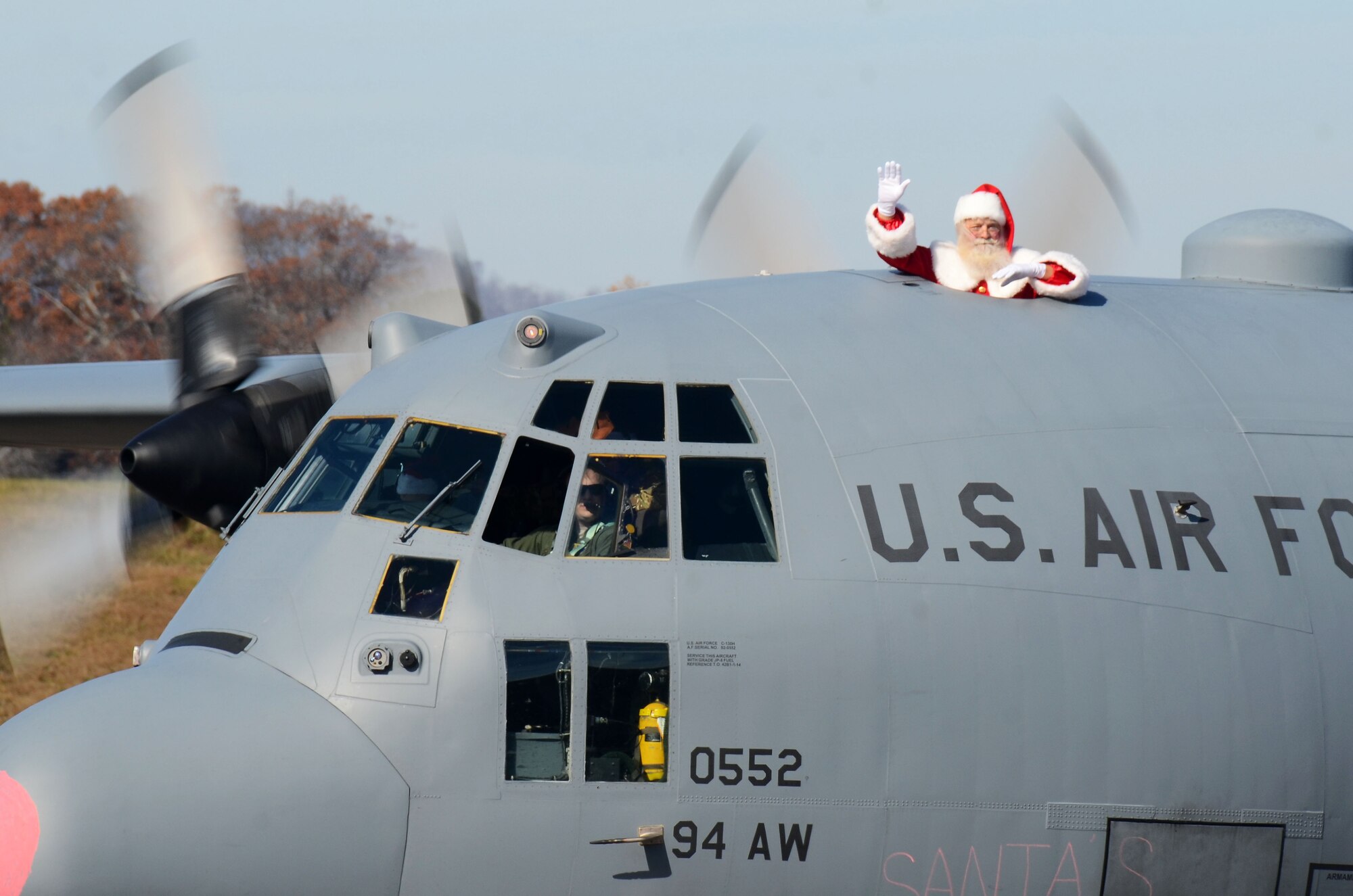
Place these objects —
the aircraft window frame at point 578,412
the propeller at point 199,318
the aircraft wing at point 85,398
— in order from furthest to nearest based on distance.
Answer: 1. the aircraft wing at point 85,398
2. the propeller at point 199,318
3. the aircraft window frame at point 578,412

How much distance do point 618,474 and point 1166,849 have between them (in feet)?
10.3

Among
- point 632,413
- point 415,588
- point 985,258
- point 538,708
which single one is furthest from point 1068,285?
point 415,588

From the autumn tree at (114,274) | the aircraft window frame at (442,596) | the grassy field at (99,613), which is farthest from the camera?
the autumn tree at (114,274)

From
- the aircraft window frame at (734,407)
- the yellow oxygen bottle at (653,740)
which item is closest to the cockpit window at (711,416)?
the aircraft window frame at (734,407)

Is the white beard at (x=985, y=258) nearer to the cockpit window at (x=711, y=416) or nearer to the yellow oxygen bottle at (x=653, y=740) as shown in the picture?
the cockpit window at (x=711, y=416)

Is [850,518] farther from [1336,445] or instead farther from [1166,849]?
[1336,445]

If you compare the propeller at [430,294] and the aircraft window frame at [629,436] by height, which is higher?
the propeller at [430,294]

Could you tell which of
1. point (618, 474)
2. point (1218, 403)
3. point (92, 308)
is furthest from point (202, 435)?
point (92, 308)

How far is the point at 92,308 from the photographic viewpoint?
39.3m

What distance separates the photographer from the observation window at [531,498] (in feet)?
22.3

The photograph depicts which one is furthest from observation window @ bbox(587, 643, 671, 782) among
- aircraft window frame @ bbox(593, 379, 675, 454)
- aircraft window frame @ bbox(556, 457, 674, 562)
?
aircraft window frame @ bbox(593, 379, 675, 454)

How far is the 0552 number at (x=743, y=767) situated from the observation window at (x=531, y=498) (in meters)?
1.19

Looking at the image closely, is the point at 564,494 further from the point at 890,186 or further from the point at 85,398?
the point at 85,398

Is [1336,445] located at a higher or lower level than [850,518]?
higher
